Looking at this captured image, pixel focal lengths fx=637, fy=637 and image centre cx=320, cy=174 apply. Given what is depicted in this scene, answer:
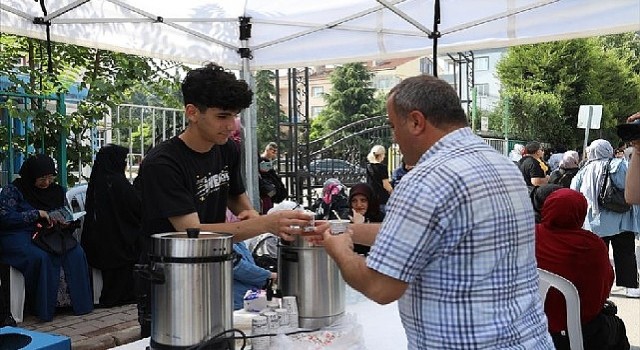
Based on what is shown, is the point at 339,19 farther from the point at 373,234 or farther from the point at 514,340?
the point at 514,340

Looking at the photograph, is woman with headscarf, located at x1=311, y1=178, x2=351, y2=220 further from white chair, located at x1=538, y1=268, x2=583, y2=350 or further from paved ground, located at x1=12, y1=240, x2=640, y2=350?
white chair, located at x1=538, y1=268, x2=583, y2=350

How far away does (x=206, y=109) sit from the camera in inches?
82.4

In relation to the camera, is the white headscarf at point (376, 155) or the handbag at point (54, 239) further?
the white headscarf at point (376, 155)

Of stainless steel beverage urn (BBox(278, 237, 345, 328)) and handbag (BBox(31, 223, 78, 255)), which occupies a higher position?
stainless steel beverage urn (BBox(278, 237, 345, 328))

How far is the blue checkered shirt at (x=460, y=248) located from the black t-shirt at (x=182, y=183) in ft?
2.74

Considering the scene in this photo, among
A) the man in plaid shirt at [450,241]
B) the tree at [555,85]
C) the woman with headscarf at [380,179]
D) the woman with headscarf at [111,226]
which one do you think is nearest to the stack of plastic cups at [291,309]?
the man in plaid shirt at [450,241]

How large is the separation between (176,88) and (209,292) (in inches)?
245

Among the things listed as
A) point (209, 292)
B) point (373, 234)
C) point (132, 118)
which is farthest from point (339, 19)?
point (209, 292)

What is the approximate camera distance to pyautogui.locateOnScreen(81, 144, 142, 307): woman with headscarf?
550cm

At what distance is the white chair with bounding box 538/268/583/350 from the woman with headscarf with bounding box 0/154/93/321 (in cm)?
375

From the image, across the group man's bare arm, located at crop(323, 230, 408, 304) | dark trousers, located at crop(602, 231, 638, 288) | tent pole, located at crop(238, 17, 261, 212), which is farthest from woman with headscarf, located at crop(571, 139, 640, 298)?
man's bare arm, located at crop(323, 230, 408, 304)

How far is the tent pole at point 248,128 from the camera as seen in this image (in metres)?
5.54

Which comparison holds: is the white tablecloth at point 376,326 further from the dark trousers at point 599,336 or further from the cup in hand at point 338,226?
the dark trousers at point 599,336

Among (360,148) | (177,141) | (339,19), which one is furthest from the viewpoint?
(360,148)
